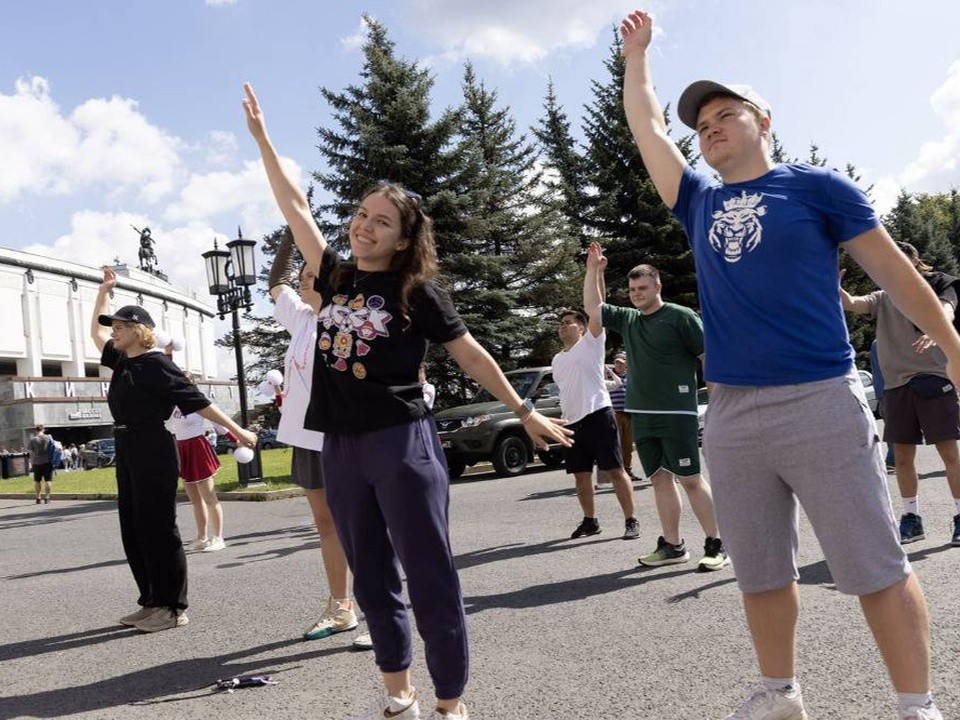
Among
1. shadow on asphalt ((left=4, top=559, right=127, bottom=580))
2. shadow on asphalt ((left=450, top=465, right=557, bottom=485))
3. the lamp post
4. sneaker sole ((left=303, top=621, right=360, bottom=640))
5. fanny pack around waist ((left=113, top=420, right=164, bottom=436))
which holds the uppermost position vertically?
the lamp post

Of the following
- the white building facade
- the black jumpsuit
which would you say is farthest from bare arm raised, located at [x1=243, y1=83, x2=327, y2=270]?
the white building facade

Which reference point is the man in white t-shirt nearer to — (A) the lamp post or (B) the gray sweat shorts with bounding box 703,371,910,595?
(B) the gray sweat shorts with bounding box 703,371,910,595

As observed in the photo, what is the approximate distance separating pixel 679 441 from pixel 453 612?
3.35 metres

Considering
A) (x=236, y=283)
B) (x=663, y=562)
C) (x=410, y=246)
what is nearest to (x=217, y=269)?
(x=236, y=283)

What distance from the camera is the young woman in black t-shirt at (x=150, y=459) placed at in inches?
203

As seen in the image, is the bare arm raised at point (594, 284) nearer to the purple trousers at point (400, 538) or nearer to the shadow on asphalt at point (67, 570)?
the purple trousers at point (400, 538)

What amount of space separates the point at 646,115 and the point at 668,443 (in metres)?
3.29

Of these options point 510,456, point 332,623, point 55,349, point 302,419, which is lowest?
point 332,623

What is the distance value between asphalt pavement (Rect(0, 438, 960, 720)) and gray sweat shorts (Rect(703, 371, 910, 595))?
0.09 m

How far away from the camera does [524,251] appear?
26.7m

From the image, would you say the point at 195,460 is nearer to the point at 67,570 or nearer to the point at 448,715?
the point at 67,570

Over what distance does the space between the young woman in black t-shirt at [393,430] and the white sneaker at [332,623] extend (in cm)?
173

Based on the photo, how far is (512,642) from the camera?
13.6ft

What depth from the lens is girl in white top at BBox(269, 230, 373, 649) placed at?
4.21 meters
